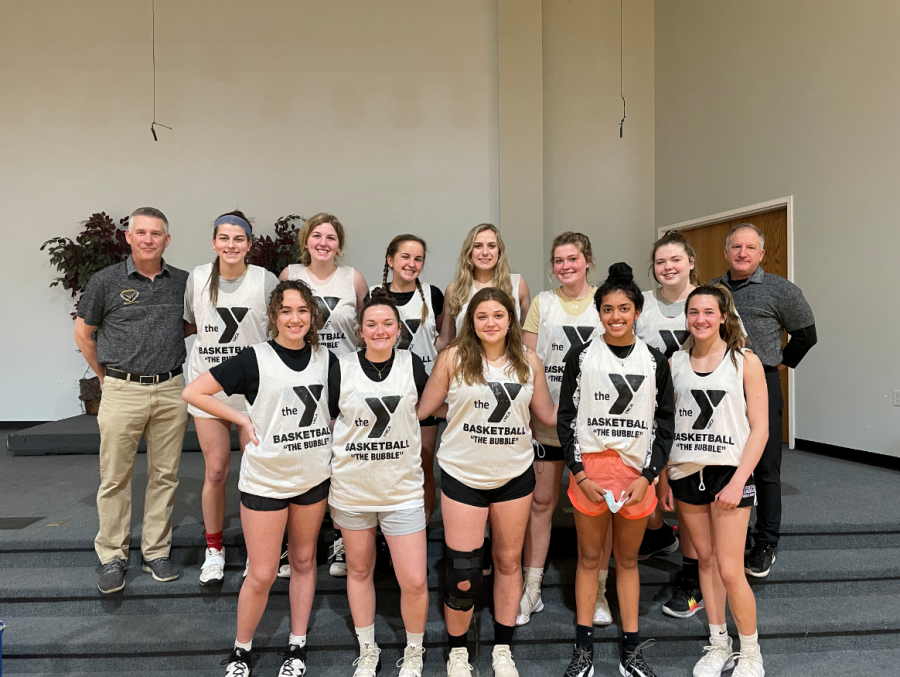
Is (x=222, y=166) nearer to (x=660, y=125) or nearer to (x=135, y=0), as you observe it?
(x=135, y=0)

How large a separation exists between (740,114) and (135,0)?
6057 mm

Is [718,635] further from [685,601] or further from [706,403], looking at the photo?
[706,403]

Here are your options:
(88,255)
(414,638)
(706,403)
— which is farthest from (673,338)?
(88,255)

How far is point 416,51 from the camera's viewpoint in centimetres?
564

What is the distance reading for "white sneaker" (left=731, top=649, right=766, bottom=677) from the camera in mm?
1900

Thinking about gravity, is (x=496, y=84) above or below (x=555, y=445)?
above

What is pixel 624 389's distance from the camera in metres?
1.88

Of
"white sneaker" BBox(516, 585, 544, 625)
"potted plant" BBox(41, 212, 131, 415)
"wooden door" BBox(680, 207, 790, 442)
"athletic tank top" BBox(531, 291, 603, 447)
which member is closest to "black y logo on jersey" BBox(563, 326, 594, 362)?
"athletic tank top" BBox(531, 291, 603, 447)

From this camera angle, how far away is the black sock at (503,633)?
199 cm

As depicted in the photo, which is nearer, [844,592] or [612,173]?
[844,592]

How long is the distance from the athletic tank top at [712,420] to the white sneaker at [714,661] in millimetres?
660

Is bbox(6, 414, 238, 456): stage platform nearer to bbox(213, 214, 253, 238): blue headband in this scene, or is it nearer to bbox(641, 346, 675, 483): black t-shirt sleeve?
bbox(213, 214, 253, 238): blue headband

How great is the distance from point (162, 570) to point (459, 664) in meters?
1.40

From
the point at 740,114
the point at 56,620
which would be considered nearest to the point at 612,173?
the point at 740,114
